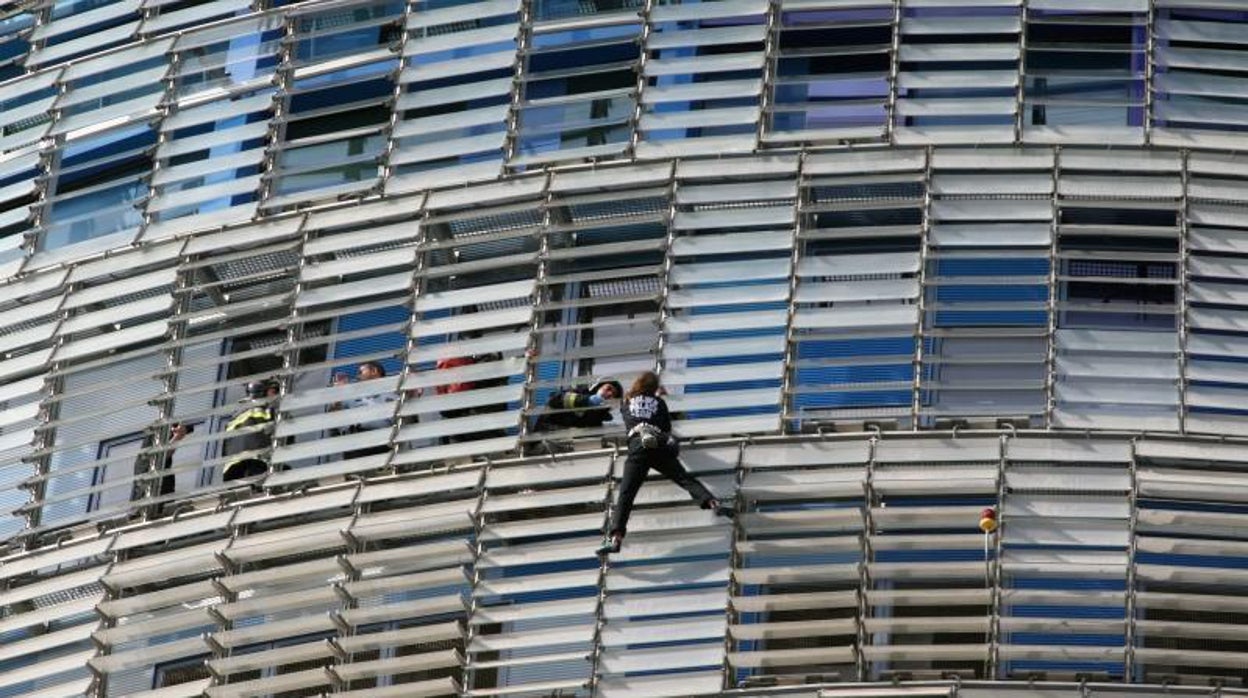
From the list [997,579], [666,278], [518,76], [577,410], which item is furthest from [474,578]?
[518,76]

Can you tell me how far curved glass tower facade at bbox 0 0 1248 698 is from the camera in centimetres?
4234

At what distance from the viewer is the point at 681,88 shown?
4628cm

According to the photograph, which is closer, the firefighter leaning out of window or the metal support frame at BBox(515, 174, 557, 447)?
the metal support frame at BBox(515, 174, 557, 447)

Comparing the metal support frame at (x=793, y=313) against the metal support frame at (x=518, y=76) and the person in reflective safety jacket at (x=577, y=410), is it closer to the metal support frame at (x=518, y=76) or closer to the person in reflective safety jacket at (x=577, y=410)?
the person in reflective safety jacket at (x=577, y=410)

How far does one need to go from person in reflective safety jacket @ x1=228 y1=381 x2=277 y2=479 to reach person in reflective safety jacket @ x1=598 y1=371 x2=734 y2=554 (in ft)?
17.5

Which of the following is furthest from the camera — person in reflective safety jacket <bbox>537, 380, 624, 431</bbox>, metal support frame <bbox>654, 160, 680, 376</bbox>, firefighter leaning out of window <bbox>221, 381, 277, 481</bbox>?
firefighter leaning out of window <bbox>221, 381, 277, 481</bbox>

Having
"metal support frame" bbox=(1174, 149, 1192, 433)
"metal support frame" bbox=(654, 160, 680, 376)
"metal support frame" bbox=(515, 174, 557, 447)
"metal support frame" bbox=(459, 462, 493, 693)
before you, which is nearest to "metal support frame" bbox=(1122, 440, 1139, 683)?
"metal support frame" bbox=(1174, 149, 1192, 433)

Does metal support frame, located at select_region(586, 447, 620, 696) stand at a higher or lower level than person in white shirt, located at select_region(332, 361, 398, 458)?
lower

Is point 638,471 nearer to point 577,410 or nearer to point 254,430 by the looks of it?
point 577,410

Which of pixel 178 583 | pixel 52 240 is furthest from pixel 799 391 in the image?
pixel 52 240

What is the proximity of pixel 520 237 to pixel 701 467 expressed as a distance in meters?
4.06

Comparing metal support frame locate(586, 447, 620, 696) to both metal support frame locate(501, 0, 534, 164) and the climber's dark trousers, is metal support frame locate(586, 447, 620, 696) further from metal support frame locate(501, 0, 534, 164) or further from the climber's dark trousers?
metal support frame locate(501, 0, 534, 164)

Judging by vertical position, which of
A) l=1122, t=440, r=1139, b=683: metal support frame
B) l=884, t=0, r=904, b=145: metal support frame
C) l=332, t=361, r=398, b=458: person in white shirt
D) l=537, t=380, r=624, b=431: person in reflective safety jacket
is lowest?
l=1122, t=440, r=1139, b=683: metal support frame

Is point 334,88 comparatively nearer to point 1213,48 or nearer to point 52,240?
point 52,240
